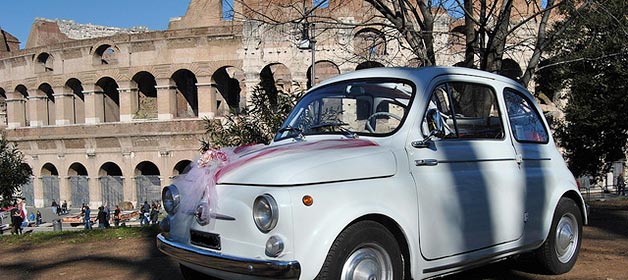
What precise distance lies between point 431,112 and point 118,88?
28.5 m

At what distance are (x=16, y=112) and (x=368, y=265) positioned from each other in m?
35.9

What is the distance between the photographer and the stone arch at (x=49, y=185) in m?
32.5

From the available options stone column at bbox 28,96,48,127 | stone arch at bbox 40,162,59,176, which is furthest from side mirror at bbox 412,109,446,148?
stone column at bbox 28,96,48,127

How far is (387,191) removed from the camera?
12.6 ft

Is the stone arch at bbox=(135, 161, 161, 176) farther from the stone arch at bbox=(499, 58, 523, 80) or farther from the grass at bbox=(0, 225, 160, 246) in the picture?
the grass at bbox=(0, 225, 160, 246)

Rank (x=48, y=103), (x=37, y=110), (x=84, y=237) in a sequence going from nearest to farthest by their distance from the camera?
(x=84, y=237) → (x=37, y=110) → (x=48, y=103)

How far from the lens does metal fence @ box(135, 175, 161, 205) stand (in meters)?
29.9

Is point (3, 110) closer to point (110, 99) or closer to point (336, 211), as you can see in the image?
point (110, 99)

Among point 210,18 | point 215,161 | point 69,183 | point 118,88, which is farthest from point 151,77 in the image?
point 215,161

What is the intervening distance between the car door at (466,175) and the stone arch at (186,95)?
28585mm

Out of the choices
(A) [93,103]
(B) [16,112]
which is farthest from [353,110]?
(B) [16,112]

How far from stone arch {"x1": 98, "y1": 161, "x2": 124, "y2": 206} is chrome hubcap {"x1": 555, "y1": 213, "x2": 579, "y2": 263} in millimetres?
28099

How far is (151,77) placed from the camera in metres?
32.9

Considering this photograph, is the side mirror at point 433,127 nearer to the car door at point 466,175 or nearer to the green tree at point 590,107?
the car door at point 466,175
